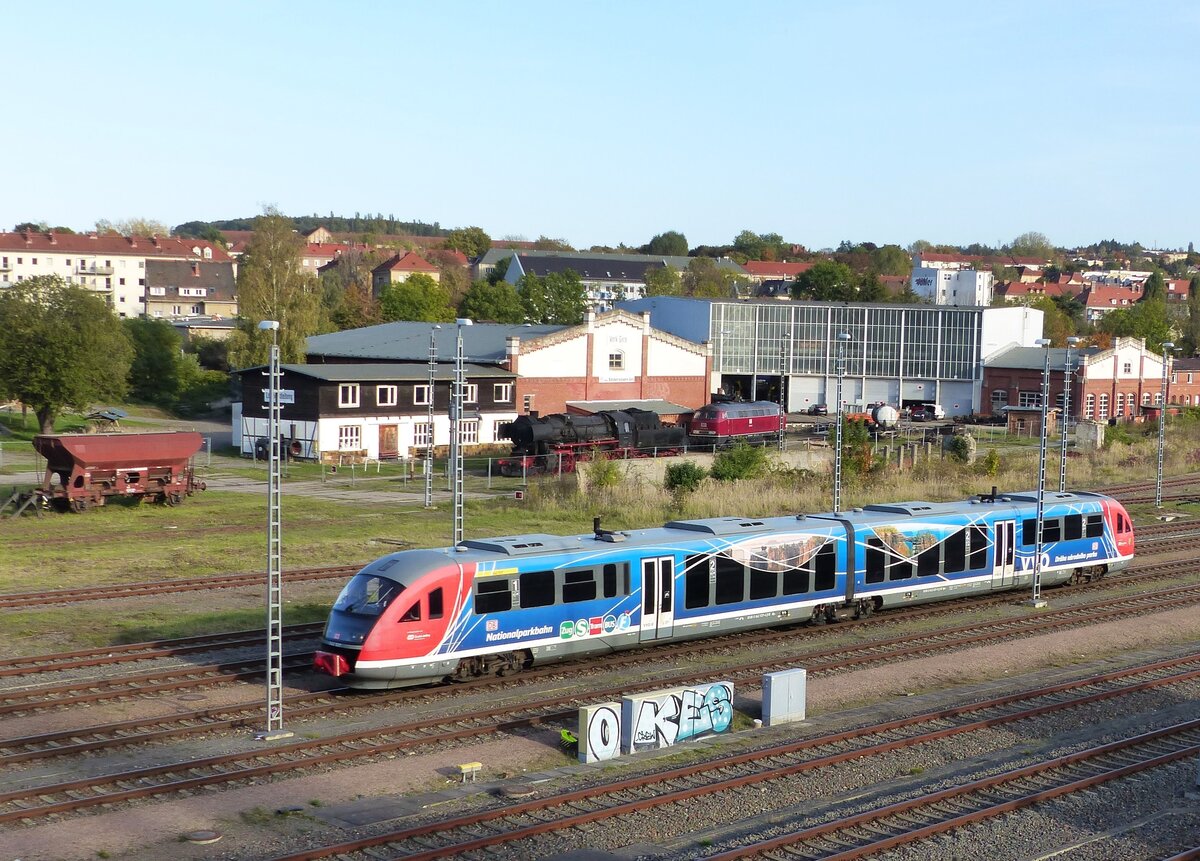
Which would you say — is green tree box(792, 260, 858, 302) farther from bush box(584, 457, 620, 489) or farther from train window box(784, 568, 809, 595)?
train window box(784, 568, 809, 595)

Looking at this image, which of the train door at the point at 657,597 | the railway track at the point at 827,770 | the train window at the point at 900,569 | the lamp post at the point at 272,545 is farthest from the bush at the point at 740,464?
the lamp post at the point at 272,545

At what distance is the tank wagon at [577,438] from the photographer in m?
58.7

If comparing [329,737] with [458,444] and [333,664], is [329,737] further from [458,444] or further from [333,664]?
[458,444]

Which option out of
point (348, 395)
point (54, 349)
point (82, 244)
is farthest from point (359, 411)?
point (82, 244)

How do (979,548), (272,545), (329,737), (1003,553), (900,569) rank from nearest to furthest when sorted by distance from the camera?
(272,545) → (329,737) → (900,569) → (979,548) → (1003,553)

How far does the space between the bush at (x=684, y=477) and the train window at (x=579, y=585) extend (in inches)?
921

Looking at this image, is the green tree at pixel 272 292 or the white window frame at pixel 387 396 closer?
the white window frame at pixel 387 396

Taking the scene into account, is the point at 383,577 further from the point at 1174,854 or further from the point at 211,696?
the point at 1174,854

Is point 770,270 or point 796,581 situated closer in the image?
point 796,581

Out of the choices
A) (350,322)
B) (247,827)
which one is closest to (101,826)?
(247,827)

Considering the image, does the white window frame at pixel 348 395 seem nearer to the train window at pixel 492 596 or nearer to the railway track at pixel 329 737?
the railway track at pixel 329 737

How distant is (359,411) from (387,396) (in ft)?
6.01

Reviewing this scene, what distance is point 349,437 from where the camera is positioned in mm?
60688

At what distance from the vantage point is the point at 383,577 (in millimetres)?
20391
